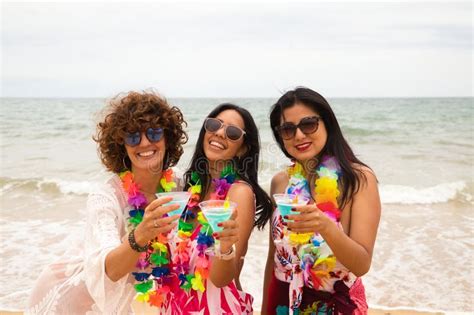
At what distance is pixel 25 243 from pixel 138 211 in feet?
16.9

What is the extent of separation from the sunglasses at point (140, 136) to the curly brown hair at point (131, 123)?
26mm

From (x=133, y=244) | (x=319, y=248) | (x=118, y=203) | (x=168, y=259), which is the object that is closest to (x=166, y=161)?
(x=118, y=203)

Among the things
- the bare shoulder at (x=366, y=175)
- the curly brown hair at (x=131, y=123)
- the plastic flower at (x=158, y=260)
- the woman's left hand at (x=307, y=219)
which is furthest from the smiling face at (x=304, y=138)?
the plastic flower at (x=158, y=260)

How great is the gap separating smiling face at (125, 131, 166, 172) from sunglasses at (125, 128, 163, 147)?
0.02 meters

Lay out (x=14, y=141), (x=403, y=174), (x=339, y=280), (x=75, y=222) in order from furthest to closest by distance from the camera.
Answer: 1. (x=14, y=141)
2. (x=403, y=174)
3. (x=75, y=222)
4. (x=339, y=280)

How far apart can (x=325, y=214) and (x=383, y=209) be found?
724 centimetres

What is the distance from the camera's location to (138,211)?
123 inches

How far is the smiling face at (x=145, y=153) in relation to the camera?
3129mm

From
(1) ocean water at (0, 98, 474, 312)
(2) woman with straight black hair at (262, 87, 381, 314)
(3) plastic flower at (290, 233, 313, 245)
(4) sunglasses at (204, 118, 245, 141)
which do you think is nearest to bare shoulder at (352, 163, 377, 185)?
(2) woman with straight black hair at (262, 87, 381, 314)

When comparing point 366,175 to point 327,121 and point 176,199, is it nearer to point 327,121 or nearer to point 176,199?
point 327,121

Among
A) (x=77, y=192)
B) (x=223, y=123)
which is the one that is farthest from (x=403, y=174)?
(x=223, y=123)

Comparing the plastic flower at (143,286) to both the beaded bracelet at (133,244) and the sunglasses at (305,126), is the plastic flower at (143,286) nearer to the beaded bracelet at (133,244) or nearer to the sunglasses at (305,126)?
the beaded bracelet at (133,244)

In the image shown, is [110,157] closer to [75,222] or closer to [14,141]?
[75,222]

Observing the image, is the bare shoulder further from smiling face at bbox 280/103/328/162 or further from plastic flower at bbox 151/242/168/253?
plastic flower at bbox 151/242/168/253
